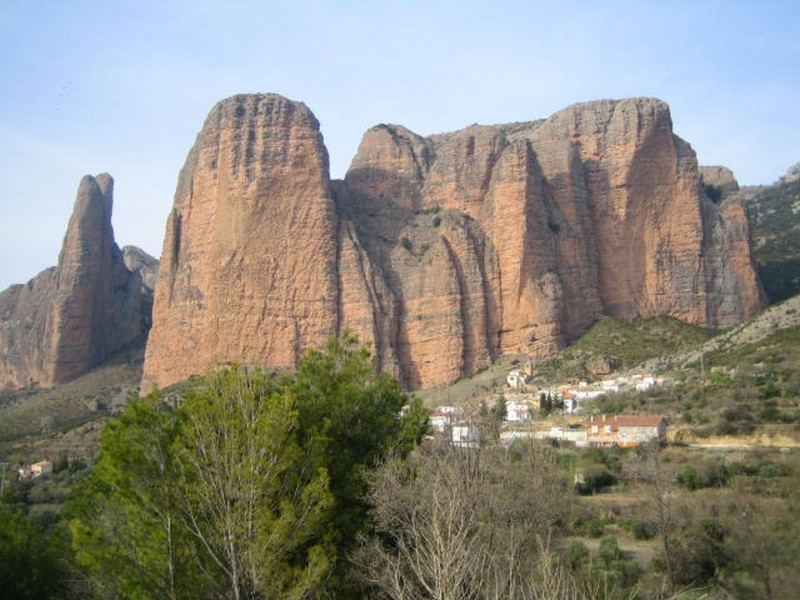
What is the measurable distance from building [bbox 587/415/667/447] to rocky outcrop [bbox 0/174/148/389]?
53.6 metres

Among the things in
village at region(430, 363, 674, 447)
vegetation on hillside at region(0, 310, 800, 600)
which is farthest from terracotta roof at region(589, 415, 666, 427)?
vegetation on hillside at region(0, 310, 800, 600)

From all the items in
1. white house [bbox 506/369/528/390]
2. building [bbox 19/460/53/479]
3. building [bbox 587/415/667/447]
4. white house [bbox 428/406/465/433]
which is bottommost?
building [bbox 19/460/53/479]

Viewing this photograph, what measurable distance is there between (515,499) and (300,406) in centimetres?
556

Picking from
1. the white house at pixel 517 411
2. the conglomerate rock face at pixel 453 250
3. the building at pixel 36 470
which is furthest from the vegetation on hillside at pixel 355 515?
the conglomerate rock face at pixel 453 250

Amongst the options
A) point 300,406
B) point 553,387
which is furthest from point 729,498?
point 553,387

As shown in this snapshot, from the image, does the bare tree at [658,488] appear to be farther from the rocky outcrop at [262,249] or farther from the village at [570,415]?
the rocky outcrop at [262,249]

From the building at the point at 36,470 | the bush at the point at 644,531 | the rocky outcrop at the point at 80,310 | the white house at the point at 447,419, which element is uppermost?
the rocky outcrop at the point at 80,310

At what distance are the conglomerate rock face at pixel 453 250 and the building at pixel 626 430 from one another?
18.8m

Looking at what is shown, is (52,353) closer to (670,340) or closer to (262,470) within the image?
(670,340)

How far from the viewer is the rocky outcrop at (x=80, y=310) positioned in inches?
3253

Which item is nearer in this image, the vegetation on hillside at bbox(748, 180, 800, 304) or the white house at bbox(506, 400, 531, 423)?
the white house at bbox(506, 400, 531, 423)

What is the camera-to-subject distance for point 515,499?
68.8 ft

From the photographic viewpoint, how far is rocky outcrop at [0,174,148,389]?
271 feet

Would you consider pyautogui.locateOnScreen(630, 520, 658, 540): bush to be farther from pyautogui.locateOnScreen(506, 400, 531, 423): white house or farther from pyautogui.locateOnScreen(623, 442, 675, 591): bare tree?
pyautogui.locateOnScreen(506, 400, 531, 423): white house
